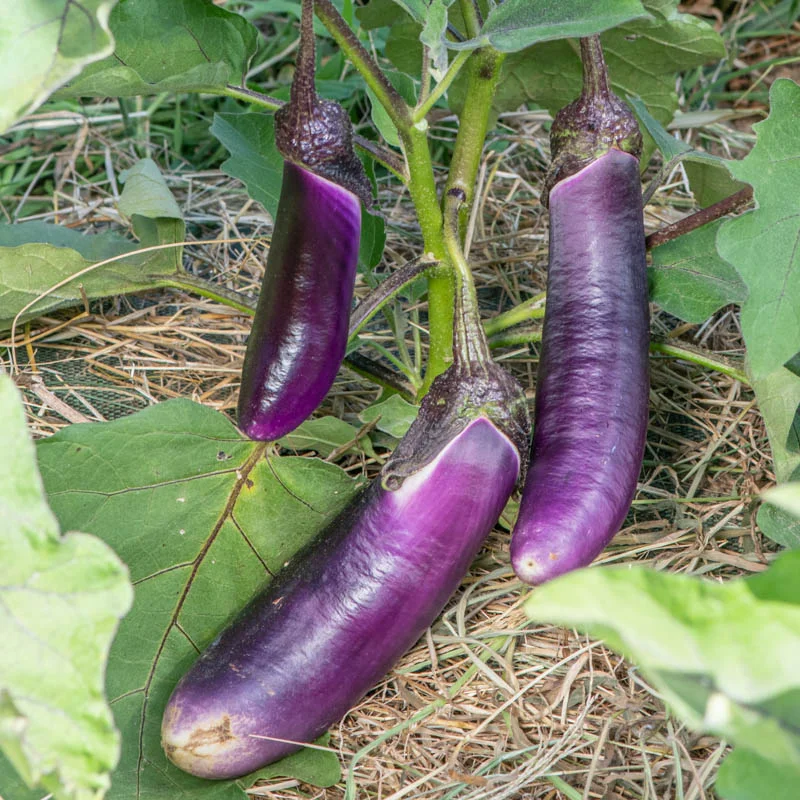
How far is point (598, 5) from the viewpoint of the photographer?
81 cm

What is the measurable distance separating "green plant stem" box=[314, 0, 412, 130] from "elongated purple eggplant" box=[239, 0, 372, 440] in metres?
0.04

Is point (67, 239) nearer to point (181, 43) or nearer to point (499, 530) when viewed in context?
point (181, 43)

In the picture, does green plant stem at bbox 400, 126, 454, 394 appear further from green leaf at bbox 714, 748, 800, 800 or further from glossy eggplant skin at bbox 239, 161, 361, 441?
green leaf at bbox 714, 748, 800, 800

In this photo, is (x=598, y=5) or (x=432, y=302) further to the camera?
(x=432, y=302)

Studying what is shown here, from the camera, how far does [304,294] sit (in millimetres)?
901

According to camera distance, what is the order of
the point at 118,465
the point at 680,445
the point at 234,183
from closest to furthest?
the point at 118,465, the point at 680,445, the point at 234,183

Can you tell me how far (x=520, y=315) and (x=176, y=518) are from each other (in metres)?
0.42

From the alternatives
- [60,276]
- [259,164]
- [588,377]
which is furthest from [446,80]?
[60,276]

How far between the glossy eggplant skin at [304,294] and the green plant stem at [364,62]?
96mm

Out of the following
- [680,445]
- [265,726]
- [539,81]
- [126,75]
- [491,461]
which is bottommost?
[680,445]

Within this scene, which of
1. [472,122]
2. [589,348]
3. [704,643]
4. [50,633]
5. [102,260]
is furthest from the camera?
[102,260]

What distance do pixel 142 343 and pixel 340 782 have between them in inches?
27.5

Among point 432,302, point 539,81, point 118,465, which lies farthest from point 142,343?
point 539,81

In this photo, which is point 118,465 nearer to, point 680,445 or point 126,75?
point 126,75
